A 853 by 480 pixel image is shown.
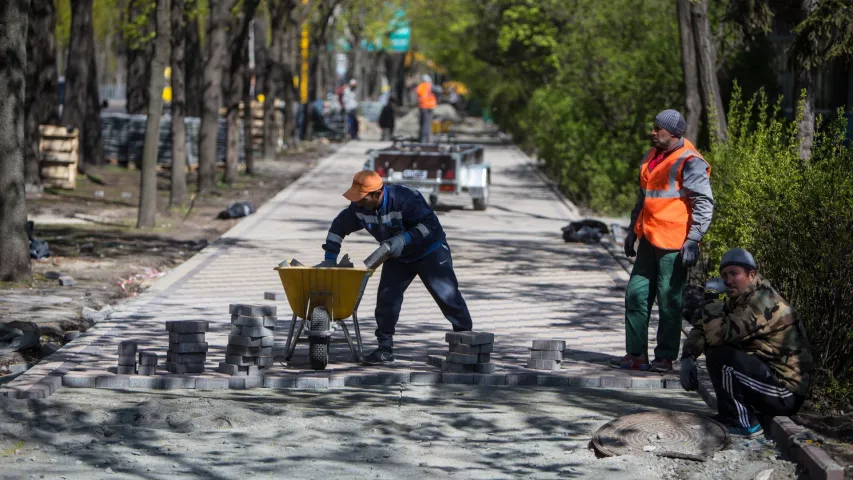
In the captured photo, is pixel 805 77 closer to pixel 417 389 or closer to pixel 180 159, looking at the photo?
pixel 417 389

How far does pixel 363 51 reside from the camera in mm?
86375

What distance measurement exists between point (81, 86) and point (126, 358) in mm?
19737

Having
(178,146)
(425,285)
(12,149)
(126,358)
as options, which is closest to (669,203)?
(425,285)

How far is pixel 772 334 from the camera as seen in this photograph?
299 inches

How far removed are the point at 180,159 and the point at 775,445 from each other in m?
15.3

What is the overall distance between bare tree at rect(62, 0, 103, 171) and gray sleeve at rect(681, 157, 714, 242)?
Answer: 19848mm

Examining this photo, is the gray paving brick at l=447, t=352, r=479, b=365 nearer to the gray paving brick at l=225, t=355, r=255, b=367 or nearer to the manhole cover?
the gray paving brick at l=225, t=355, r=255, b=367

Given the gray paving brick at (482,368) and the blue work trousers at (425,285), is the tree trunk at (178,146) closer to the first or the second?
the blue work trousers at (425,285)

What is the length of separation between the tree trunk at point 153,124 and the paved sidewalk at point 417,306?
116 cm

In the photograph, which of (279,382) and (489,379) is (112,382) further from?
(489,379)

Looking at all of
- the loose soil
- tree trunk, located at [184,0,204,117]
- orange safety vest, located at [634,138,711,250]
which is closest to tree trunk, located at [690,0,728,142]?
the loose soil

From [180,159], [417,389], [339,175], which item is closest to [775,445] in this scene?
[417,389]

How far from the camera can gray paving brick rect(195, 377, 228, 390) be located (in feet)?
28.9

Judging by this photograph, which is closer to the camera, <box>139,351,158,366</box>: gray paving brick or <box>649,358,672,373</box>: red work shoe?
<box>139,351,158,366</box>: gray paving brick
